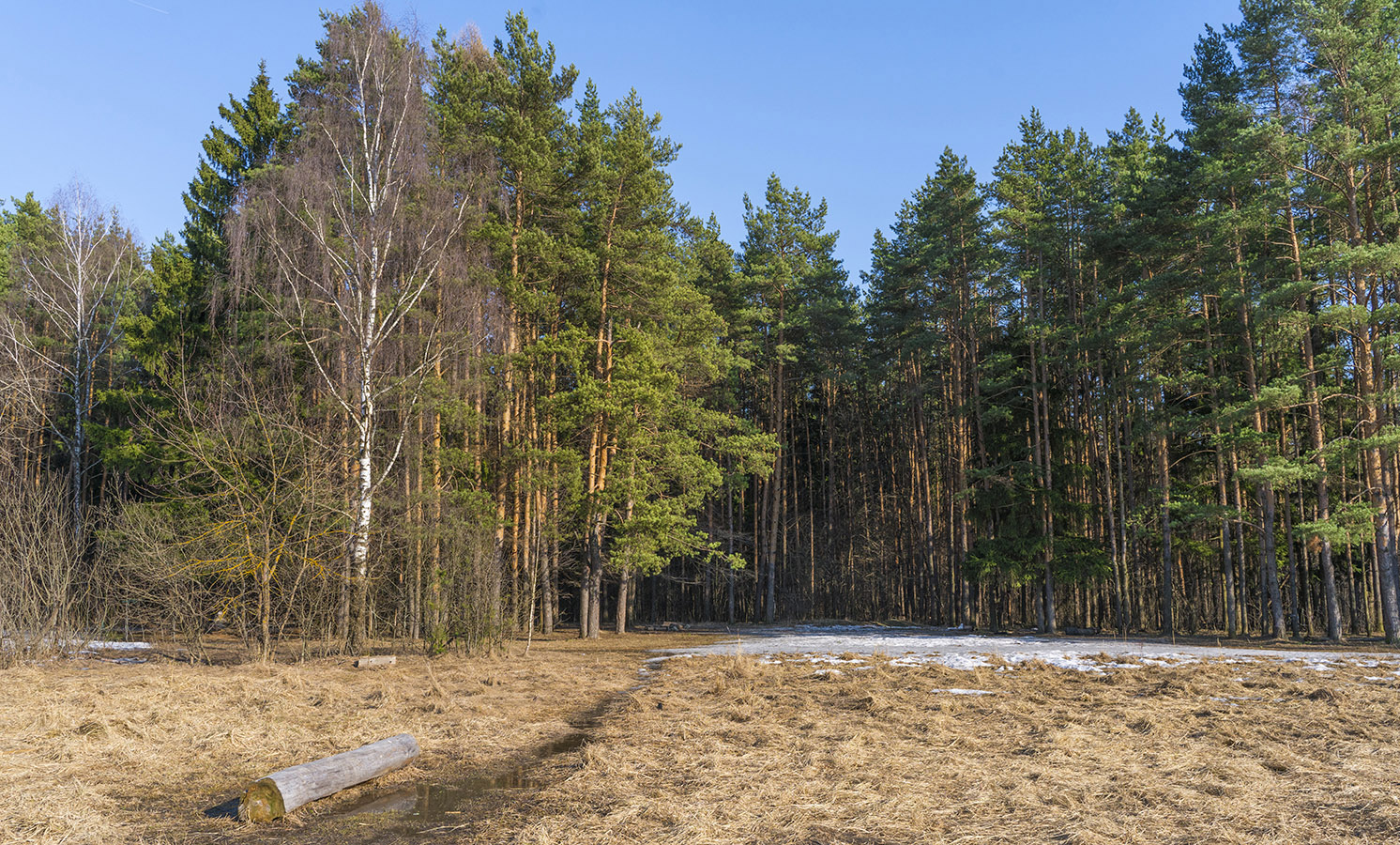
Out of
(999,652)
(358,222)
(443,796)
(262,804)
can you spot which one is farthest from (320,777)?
(999,652)

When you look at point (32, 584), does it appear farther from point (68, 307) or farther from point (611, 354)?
point (68, 307)

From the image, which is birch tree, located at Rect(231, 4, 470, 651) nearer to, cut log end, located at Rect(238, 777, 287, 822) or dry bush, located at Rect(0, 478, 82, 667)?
dry bush, located at Rect(0, 478, 82, 667)

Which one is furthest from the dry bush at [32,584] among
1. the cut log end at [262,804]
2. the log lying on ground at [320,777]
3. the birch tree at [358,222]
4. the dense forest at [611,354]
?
the cut log end at [262,804]

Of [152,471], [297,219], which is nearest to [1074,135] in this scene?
[297,219]

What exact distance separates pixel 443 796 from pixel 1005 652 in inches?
498

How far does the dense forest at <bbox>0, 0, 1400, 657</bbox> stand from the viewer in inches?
573

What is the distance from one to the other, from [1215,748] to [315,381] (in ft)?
57.9

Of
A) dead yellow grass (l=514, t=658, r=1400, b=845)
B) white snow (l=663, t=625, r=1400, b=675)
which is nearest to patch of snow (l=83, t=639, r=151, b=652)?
white snow (l=663, t=625, r=1400, b=675)

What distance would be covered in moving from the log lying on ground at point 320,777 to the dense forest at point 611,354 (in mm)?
7050

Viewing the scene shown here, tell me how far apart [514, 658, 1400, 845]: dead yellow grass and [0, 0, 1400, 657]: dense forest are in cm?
775

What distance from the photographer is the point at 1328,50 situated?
57.8 feet

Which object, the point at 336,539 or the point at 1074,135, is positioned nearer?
the point at 336,539

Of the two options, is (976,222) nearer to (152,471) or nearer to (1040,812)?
(1040,812)

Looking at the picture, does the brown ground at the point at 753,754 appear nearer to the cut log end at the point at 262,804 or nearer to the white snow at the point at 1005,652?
the cut log end at the point at 262,804
